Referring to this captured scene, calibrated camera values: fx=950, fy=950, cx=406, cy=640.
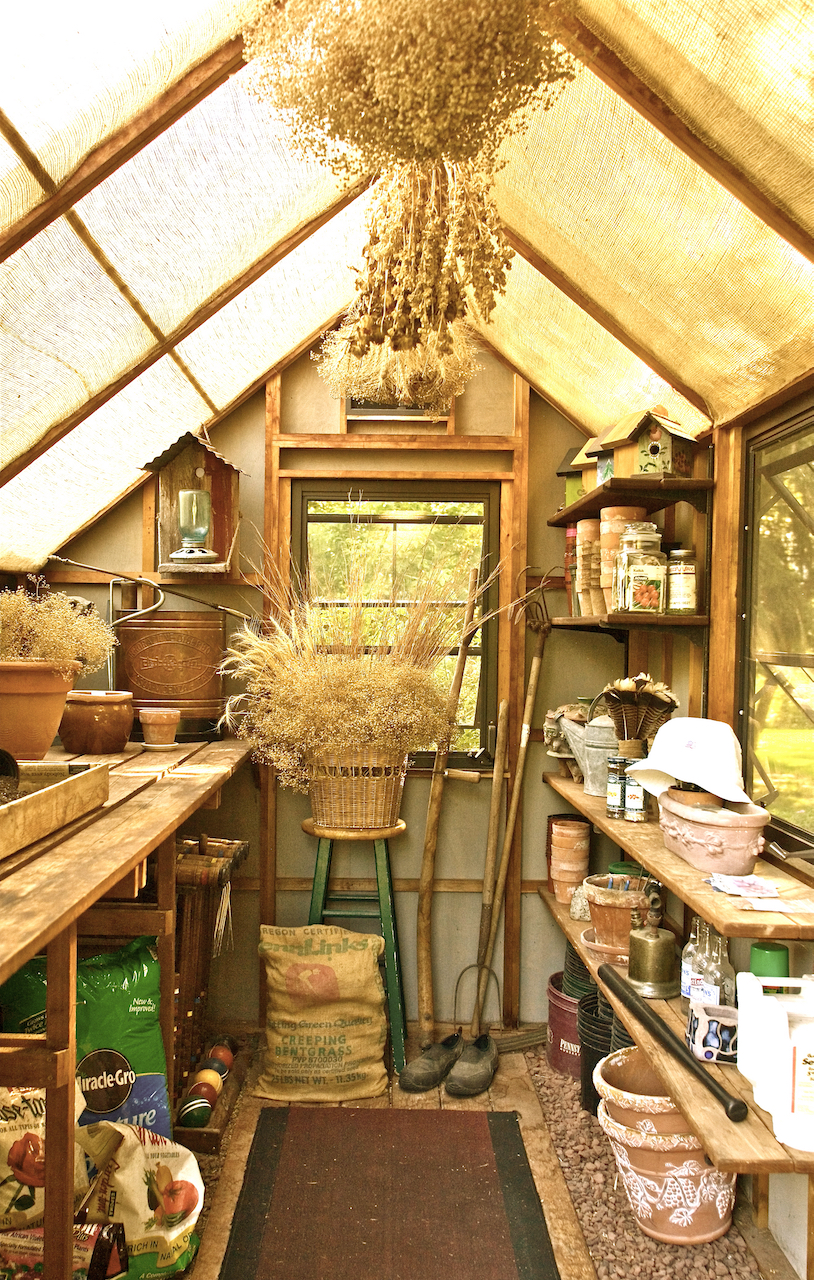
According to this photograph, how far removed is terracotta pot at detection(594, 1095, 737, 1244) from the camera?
7.73 ft

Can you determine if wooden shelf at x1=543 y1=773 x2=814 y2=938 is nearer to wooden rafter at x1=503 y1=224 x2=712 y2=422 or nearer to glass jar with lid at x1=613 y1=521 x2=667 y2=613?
glass jar with lid at x1=613 y1=521 x2=667 y2=613

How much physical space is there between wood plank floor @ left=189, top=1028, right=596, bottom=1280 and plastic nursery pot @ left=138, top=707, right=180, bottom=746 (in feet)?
4.13

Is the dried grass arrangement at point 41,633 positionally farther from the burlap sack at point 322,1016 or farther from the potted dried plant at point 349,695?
the burlap sack at point 322,1016

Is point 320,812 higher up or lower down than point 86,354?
lower down

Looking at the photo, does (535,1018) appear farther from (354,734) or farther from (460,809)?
(354,734)

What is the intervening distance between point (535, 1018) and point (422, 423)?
7.94 ft

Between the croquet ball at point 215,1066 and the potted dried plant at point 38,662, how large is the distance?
4.42ft

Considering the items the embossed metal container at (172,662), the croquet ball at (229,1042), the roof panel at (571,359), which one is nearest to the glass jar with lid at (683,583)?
the roof panel at (571,359)

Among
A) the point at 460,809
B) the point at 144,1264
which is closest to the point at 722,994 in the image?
the point at 144,1264

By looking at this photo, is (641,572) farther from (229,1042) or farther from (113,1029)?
(229,1042)

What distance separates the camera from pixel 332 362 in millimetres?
3209

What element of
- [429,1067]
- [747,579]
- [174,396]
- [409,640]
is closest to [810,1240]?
[429,1067]

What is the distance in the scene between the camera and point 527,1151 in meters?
2.93

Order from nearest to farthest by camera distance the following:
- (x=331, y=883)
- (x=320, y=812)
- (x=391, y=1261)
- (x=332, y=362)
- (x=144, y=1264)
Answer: (x=144, y=1264)
(x=391, y=1261)
(x=332, y=362)
(x=320, y=812)
(x=331, y=883)
